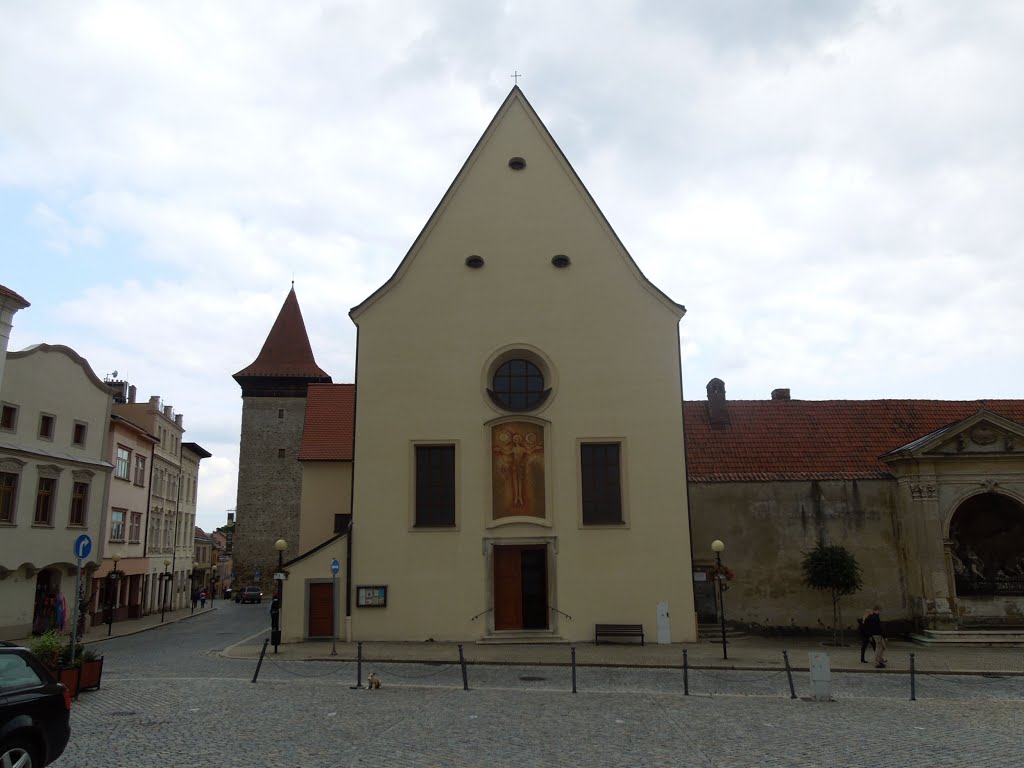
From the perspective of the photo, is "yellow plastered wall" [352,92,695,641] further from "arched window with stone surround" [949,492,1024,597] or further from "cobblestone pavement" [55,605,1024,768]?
"arched window with stone surround" [949,492,1024,597]

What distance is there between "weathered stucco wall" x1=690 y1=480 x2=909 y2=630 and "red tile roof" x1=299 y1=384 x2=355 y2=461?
13.0 meters

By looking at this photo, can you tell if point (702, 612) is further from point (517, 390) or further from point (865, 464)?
point (517, 390)

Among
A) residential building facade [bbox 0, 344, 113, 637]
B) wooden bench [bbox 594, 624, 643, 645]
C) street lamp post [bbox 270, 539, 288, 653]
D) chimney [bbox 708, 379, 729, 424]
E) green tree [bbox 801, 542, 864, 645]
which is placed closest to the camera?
street lamp post [bbox 270, 539, 288, 653]

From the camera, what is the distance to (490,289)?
23.9m

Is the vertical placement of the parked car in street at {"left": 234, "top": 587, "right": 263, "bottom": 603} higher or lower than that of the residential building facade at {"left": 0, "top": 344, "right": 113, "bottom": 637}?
lower

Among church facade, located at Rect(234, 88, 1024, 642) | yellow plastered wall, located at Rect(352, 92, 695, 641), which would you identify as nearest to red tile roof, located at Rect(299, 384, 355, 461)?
yellow plastered wall, located at Rect(352, 92, 695, 641)

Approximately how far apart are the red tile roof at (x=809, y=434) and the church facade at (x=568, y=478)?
13 centimetres

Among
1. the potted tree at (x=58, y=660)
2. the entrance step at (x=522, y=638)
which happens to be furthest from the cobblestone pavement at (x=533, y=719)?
the entrance step at (x=522, y=638)

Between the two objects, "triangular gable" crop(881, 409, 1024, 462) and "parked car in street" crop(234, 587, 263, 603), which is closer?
"triangular gable" crop(881, 409, 1024, 462)

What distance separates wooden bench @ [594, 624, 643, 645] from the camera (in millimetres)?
21125

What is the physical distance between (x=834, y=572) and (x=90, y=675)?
18850 mm

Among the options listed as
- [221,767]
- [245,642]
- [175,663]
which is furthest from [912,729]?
[245,642]

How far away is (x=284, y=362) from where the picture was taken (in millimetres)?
57094

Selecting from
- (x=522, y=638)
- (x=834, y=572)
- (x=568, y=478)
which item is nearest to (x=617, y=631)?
(x=522, y=638)
